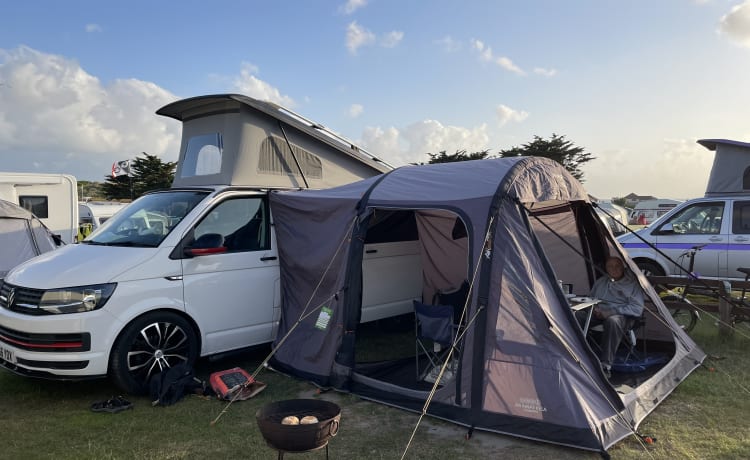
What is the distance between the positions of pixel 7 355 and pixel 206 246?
6.37 feet

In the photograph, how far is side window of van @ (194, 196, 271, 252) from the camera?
18.0 feet

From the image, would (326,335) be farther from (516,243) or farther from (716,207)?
(716,207)

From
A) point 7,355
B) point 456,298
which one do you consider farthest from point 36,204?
point 456,298

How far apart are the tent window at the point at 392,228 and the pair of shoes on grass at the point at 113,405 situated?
3.15 m

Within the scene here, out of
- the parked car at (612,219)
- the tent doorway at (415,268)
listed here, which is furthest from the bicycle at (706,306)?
the tent doorway at (415,268)

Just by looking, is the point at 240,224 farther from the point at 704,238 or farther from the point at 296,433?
the point at 704,238

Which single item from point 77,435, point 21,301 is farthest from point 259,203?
point 77,435

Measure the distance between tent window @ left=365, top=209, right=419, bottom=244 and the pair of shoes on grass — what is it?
3.15m

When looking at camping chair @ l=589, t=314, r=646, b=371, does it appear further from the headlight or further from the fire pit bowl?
the headlight

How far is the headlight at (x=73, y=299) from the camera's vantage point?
178 inches

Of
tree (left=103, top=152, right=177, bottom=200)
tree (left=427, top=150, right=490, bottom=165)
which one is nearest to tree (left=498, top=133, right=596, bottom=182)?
tree (left=427, top=150, right=490, bottom=165)

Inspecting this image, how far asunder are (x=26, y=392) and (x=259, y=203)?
9.41 feet

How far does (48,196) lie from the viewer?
1172 cm

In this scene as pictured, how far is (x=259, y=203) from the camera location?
5.93 meters
